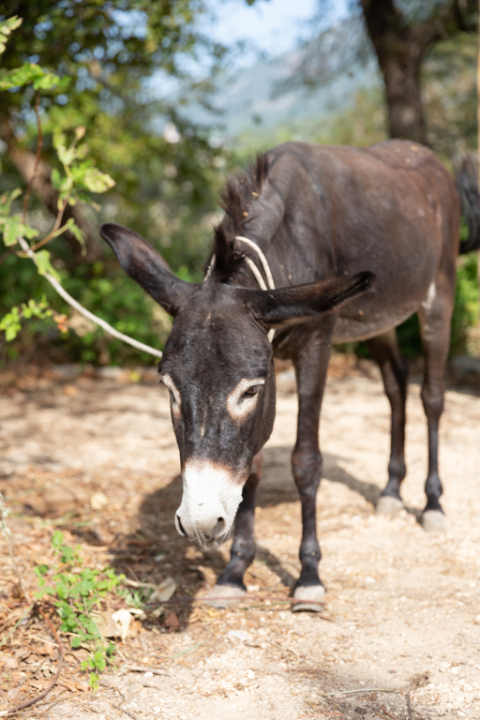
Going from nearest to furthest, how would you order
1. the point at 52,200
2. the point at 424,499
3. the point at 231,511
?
1. the point at 231,511
2. the point at 424,499
3. the point at 52,200

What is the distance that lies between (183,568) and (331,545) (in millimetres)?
950

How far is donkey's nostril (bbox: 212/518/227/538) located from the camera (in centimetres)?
215

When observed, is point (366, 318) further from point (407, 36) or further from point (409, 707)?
point (407, 36)

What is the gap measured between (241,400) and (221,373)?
0.15 metres

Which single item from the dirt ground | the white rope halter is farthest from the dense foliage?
the white rope halter

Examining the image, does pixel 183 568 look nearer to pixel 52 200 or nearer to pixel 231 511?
pixel 231 511

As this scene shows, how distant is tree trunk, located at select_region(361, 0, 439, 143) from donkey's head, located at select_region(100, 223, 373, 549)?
854 cm

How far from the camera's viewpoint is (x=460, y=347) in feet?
29.8

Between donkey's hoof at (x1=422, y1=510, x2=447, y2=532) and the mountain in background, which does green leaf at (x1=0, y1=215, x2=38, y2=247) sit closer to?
donkey's hoof at (x1=422, y1=510, x2=447, y2=532)

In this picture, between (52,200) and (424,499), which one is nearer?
(424,499)

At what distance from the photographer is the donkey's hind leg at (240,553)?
10.4 feet

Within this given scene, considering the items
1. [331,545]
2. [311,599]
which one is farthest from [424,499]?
[311,599]

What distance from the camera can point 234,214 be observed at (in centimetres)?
289

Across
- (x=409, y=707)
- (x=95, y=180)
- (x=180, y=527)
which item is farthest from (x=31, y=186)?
(x=409, y=707)
